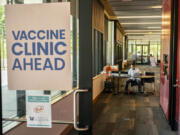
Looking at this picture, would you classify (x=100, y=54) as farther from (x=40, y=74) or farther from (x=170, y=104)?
(x=40, y=74)

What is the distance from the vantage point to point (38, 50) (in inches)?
76.4

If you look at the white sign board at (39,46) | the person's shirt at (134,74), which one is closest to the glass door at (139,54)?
the person's shirt at (134,74)

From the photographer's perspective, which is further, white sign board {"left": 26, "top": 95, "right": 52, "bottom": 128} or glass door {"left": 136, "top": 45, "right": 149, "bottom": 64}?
glass door {"left": 136, "top": 45, "right": 149, "bottom": 64}

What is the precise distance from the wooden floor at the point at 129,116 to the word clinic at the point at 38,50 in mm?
2742

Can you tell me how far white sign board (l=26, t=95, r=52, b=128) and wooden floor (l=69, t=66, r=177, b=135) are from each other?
2.51 meters

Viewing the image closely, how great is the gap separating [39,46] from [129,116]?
4357 millimetres

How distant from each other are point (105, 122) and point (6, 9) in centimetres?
395

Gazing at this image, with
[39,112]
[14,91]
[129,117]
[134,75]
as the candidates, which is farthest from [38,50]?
[134,75]

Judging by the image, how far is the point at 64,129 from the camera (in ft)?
13.4

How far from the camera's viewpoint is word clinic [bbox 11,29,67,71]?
1.92m

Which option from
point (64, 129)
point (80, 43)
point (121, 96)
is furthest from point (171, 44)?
point (121, 96)

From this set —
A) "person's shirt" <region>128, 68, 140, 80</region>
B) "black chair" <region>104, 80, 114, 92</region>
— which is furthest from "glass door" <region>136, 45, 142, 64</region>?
"person's shirt" <region>128, 68, 140, 80</region>

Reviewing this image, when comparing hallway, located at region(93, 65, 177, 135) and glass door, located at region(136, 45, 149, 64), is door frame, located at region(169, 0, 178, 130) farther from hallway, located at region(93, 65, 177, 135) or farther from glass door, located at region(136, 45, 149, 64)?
glass door, located at region(136, 45, 149, 64)

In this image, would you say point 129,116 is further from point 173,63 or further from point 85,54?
point 85,54
